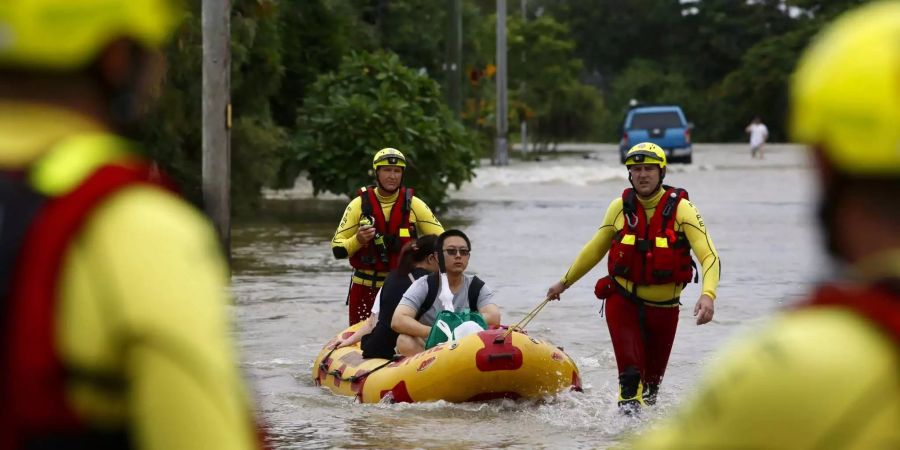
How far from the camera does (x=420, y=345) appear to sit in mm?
13180

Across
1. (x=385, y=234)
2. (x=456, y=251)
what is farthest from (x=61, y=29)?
(x=385, y=234)

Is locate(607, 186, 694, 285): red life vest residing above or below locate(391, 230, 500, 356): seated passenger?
above

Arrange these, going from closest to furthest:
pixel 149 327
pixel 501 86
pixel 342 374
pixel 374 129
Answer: pixel 149 327
pixel 342 374
pixel 374 129
pixel 501 86

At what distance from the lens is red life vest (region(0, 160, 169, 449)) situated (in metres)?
2.20

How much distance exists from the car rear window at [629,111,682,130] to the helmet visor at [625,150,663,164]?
42417mm

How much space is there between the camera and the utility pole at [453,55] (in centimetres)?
4566

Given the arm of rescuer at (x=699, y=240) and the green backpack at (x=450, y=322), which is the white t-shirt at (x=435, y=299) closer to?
the green backpack at (x=450, y=322)

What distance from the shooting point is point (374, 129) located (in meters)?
29.5

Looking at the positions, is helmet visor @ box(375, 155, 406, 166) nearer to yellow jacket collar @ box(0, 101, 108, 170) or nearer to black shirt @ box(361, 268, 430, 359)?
black shirt @ box(361, 268, 430, 359)

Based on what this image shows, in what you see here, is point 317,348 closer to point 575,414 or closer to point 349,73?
point 575,414

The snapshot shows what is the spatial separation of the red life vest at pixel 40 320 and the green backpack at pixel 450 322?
413 inches

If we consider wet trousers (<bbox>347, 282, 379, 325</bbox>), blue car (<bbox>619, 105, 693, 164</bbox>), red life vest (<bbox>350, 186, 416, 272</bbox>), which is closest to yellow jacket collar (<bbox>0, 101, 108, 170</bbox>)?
red life vest (<bbox>350, 186, 416, 272</bbox>)

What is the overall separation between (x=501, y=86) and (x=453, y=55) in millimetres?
4551

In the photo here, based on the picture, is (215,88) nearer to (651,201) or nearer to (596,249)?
(596,249)
